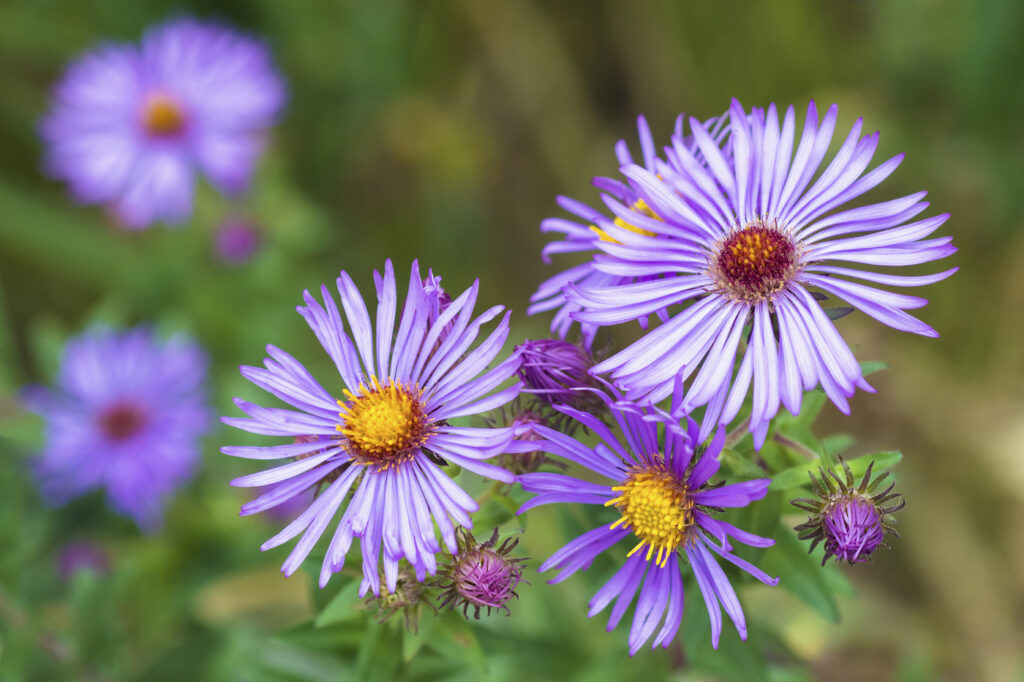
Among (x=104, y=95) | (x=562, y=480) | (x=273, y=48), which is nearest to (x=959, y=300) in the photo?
(x=562, y=480)

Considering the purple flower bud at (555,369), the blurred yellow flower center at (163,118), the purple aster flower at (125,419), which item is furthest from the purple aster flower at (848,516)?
the blurred yellow flower center at (163,118)

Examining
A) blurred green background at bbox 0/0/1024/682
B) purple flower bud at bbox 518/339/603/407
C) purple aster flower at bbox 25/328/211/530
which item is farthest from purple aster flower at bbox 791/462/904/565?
purple aster flower at bbox 25/328/211/530

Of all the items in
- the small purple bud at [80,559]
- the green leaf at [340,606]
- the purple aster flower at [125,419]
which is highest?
the purple aster flower at [125,419]

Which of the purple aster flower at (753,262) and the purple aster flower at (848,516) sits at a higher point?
the purple aster flower at (753,262)

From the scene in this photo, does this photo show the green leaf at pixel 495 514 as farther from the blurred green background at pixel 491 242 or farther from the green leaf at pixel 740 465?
the blurred green background at pixel 491 242

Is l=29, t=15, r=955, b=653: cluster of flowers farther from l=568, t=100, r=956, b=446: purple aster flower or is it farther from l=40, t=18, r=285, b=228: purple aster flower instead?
l=40, t=18, r=285, b=228: purple aster flower

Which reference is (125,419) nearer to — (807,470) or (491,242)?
(491,242)

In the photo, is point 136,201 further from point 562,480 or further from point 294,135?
point 562,480
